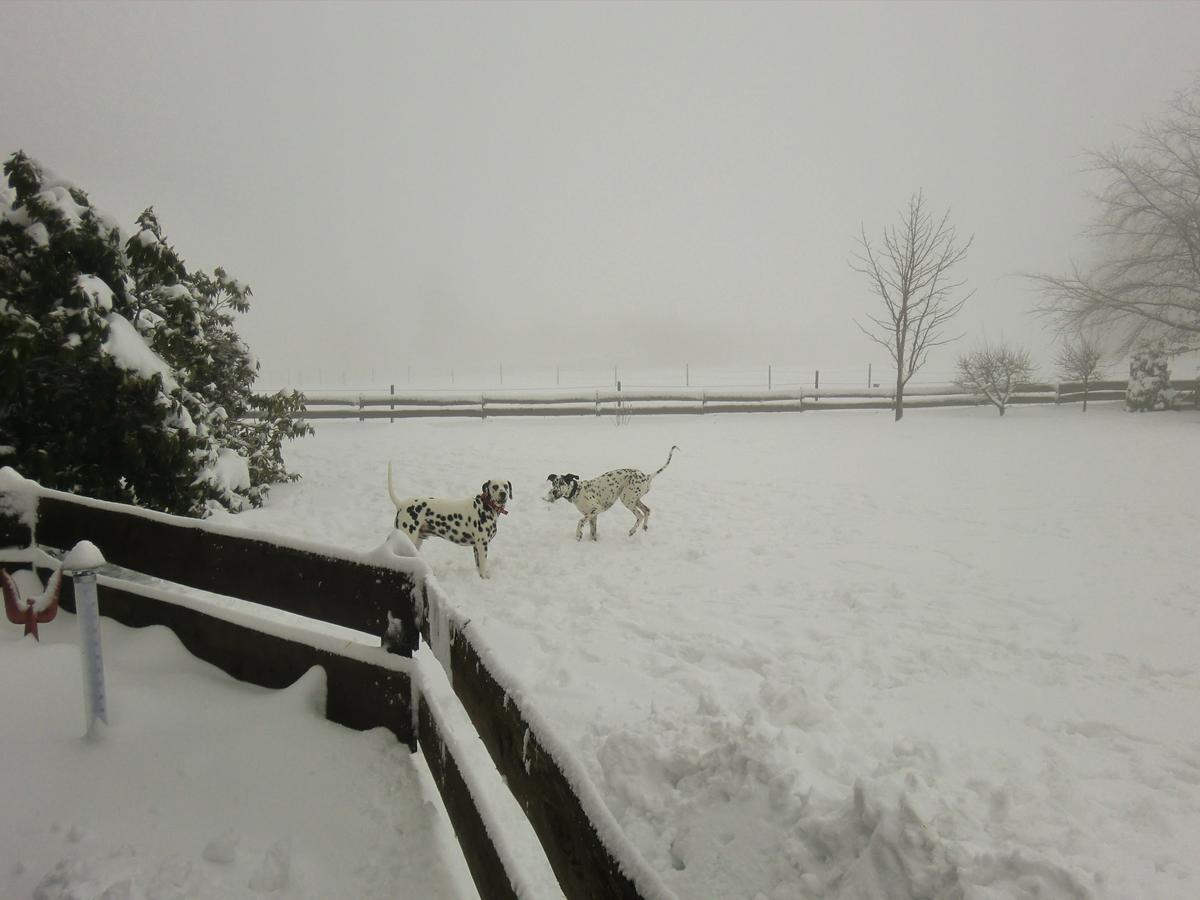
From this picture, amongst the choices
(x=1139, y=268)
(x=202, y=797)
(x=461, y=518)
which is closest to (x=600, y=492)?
(x=461, y=518)

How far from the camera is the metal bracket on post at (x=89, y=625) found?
84.2 inches

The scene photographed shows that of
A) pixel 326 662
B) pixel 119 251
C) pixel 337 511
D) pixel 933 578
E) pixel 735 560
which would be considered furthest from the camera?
pixel 337 511

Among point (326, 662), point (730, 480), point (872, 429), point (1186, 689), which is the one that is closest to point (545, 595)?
point (326, 662)

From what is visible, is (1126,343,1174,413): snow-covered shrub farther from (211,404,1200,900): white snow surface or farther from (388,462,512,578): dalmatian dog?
(388,462,512,578): dalmatian dog

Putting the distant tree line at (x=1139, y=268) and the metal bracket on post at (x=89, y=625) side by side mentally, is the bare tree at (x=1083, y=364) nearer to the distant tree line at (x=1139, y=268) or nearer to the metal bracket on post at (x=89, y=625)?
the distant tree line at (x=1139, y=268)

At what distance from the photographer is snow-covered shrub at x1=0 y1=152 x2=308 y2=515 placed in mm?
4898

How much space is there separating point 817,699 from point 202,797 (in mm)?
3310

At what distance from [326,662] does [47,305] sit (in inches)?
195

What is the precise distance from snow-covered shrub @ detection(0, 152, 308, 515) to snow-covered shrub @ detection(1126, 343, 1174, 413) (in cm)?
2785

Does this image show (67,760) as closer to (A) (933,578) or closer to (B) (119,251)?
A: (B) (119,251)

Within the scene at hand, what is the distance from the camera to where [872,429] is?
1895cm

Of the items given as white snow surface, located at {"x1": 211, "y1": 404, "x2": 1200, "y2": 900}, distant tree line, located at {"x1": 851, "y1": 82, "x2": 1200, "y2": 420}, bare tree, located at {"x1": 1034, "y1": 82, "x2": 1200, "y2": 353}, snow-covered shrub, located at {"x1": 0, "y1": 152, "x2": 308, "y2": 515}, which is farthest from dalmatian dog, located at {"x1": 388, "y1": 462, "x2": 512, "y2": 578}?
bare tree, located at {"x1": 1034, "y1": 82, "x2": 1200, "y2": 353}

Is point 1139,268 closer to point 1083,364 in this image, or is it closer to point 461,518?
point 1083,364

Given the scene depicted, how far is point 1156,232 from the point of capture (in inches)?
785
